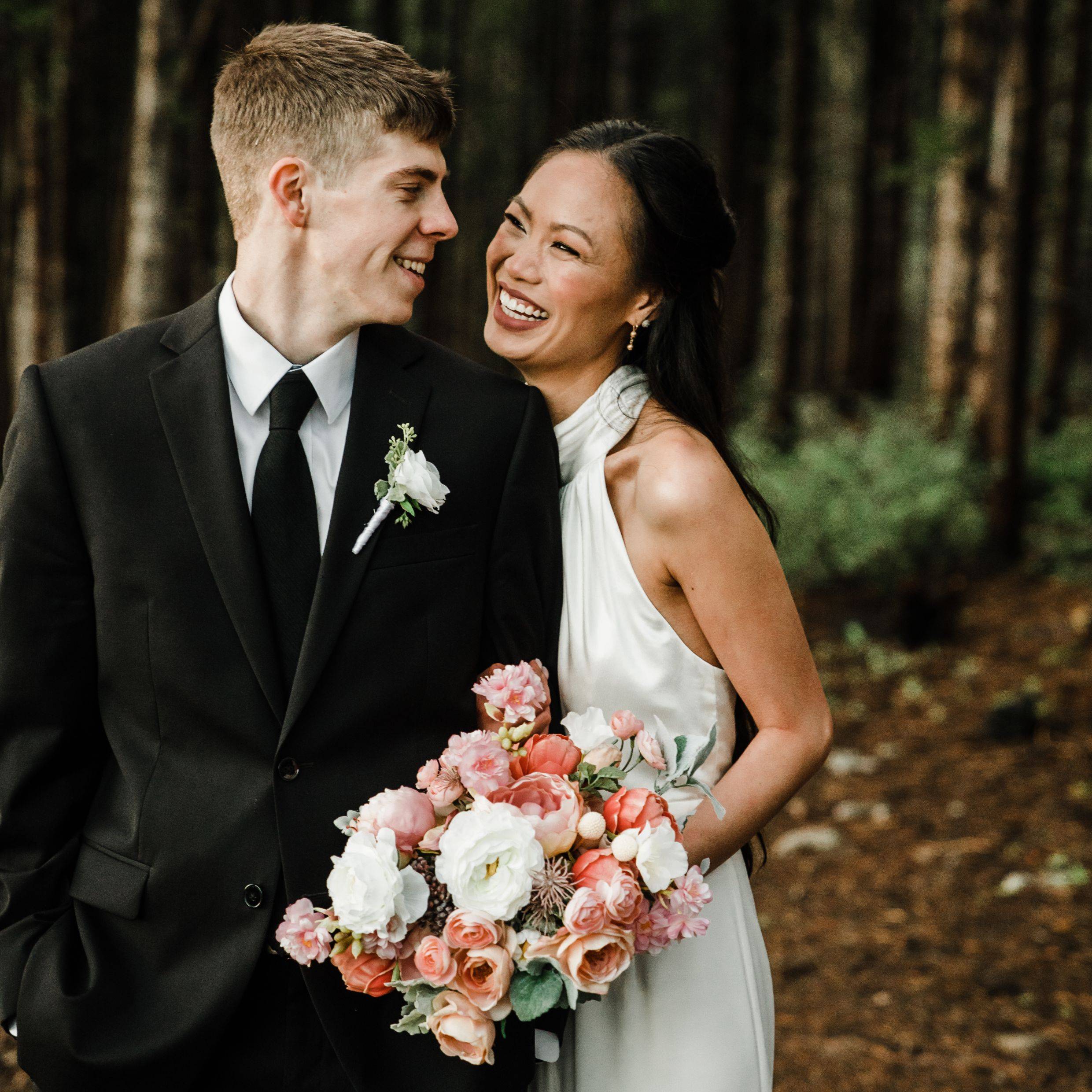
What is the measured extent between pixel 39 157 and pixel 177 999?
38.3 feet

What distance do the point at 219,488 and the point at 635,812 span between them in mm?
972

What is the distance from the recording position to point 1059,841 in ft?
18.2

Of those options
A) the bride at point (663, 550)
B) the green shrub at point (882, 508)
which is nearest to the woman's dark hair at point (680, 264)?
the bride at point (663, 550)

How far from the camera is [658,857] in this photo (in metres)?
1.82

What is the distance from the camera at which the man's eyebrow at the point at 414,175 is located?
2307mm

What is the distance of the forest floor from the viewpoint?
14.2ft

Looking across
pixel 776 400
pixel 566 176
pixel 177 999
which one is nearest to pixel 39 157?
pixel 776 400

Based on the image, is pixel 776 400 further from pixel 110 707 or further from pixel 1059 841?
pixel 110 707

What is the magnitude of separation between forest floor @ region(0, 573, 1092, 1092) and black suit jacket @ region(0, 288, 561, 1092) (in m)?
2.12

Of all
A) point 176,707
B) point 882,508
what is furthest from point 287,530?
point 882,508

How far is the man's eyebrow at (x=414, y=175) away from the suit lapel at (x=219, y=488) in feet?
1.63

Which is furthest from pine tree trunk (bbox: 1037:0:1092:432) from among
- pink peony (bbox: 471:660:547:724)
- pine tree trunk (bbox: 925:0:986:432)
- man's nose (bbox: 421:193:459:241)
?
pink peony (bbox: 471:660:547:724)

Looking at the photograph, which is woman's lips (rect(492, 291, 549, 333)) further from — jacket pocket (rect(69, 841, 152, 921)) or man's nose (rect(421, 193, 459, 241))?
jacket pocket (rect(69, 841, 152, 921))

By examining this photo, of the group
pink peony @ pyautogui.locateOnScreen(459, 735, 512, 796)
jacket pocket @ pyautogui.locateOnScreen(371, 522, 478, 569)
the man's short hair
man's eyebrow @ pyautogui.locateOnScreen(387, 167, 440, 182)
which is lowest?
pink peony @ pyautogui.locateOnScreen(459, 735, 512, 796)
